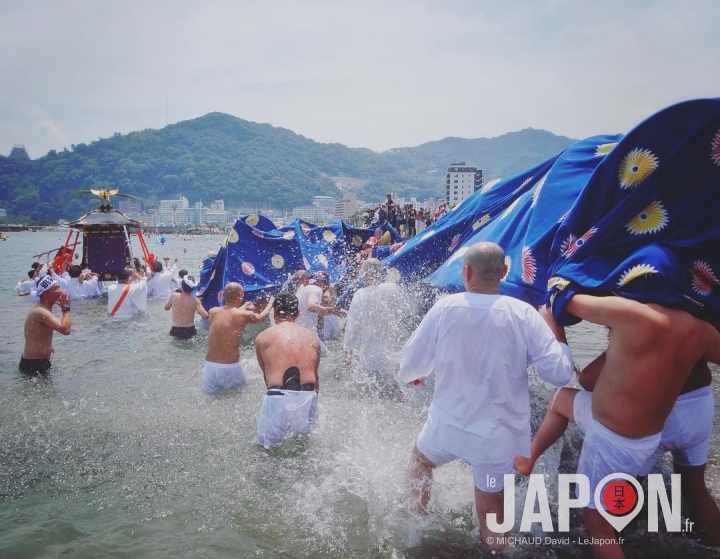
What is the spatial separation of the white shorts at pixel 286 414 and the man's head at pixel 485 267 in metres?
2.32

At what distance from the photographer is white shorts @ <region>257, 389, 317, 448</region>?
4410 millimetres

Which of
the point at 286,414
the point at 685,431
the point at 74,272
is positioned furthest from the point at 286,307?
the point at 74,272

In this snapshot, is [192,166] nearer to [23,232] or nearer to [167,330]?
[23,232]

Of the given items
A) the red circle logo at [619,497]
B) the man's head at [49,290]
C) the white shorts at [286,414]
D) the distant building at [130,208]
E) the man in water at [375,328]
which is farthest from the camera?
the distant building at [130,208]

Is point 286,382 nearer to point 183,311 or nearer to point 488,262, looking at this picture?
point 488,262

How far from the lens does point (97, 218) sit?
65.8ft

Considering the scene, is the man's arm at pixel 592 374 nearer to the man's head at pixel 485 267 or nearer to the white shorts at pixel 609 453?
the white shorts at pixel 609 453

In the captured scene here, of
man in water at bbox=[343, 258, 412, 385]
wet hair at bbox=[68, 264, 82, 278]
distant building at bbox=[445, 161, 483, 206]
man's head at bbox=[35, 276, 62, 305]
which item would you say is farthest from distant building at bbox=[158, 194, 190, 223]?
man in water at bbox=[343, 258, 412, 385]

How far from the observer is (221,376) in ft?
20.8

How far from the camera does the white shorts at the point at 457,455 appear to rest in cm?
266

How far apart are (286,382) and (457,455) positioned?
209 cm

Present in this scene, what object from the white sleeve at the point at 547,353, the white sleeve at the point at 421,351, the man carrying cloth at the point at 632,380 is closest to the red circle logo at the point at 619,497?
the man carrying cloth at the point at 632,380

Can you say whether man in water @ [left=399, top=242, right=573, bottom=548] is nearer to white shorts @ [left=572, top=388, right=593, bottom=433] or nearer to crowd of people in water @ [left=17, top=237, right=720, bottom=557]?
crowd of people in water @ [left=17, top=237, right=720, bottom=557]

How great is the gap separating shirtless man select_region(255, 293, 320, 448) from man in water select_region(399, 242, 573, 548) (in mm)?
1927
